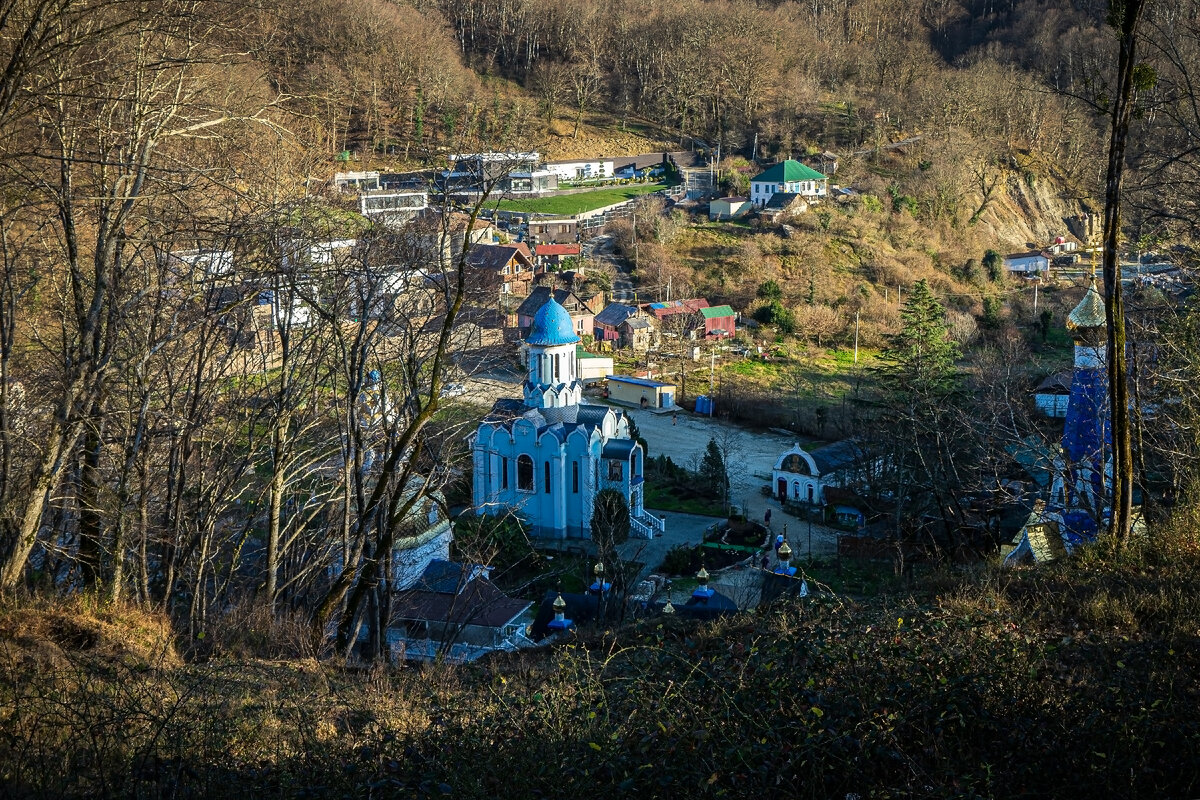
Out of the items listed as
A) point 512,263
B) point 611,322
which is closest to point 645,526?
point 611,322

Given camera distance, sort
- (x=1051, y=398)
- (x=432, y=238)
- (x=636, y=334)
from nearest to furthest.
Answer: (x=432, y=238)
(x=1051, y=398)
(x=636, y=334)

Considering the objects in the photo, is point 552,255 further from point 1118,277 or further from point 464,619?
point 1118,277

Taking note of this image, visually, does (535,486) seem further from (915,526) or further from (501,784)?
(501,784)

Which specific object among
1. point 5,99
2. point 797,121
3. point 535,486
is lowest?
point 535,486

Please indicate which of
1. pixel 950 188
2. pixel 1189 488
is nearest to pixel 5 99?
pixel 1189 488

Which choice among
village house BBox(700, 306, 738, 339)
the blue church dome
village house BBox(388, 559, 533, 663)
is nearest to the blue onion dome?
village house BBox(388, 559, 533, 663)

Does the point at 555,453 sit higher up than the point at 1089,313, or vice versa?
the point at 1089,313

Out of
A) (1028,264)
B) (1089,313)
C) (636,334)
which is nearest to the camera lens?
(1089,313)
